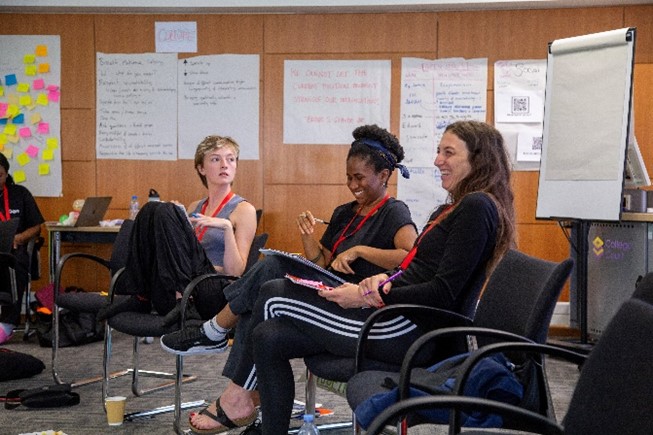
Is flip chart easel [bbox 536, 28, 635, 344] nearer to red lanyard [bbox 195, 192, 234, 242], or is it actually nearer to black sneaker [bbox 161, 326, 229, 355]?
red lanyard [bbox 195, 192, 234, 242]

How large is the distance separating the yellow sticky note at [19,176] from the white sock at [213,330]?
3636 mm

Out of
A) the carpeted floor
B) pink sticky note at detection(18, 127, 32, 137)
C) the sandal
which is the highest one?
pink sticky note at detection(18, 127, 32, 137)

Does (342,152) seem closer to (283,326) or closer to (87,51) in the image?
(87,51)

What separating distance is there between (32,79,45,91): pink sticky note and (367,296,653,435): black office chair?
212 inches

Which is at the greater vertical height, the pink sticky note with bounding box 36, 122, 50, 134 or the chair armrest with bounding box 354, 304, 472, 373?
the pink sticky note with bounding box 36, 122, 50, 134

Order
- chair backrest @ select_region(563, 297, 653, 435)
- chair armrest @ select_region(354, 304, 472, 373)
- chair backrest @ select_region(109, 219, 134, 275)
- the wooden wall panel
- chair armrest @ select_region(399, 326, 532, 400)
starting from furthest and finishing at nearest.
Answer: the wooden wall panel, chair backrest @ select_region(109, 219, 134, 275), chair armrest @ select_region(354, 304, 472, 373), chair armrest @ select_region(399, 326, 532, 400), chair backrest @ select_region(563, 297, 653, 435)

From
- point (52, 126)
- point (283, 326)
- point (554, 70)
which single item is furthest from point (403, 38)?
point (283, 326)

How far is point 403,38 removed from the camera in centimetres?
590

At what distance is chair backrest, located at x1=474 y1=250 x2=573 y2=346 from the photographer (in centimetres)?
197

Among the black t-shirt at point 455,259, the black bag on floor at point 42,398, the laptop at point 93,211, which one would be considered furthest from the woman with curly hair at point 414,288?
the laptop at point 93,211

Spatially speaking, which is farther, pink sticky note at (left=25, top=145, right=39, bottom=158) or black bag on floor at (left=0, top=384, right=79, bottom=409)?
pink sticky note at (left=25, top=145, right=39, bottom=158)

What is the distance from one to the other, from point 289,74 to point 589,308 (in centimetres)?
270

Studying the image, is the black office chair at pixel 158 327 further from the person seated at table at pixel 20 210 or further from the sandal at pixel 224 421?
the person seated at table at pixel 20 210

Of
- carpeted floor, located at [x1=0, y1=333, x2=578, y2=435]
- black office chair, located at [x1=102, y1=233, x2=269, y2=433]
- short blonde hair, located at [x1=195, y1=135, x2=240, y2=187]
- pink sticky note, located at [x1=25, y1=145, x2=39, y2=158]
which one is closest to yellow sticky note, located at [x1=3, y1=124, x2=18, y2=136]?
pink sticky note, located at [x1=25, y1=145, x2=39, y2=158]
